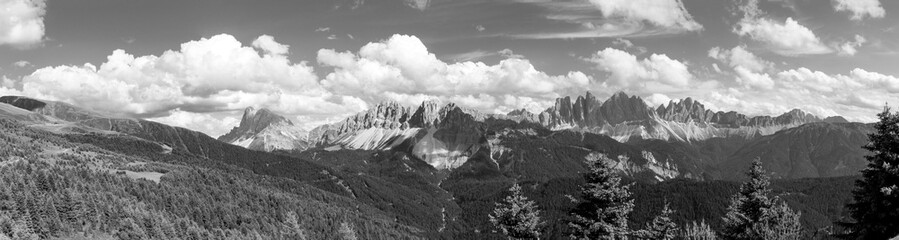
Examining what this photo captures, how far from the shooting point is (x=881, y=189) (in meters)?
29.2

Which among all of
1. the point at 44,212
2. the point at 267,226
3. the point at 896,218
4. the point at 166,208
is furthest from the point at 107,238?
the point at 896,218

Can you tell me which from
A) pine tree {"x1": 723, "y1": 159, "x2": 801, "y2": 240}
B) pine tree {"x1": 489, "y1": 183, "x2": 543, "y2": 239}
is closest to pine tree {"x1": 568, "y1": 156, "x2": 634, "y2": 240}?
pine tree {"x1": 489, "y1": 183, "x2": 543, "y2": 239}

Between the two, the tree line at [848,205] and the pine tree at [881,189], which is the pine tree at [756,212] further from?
the pine tree at [881,189]

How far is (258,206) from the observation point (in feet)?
650

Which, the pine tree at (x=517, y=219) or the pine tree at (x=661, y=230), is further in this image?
the pine tree at (x=517, y=219)

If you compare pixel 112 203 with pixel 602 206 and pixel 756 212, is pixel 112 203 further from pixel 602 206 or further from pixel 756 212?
pixel 756 212

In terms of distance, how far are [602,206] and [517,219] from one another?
6.84m

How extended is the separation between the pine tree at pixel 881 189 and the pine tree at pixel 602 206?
14961 millimetres

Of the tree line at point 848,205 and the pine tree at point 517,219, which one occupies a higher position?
the tree line at point 848,205

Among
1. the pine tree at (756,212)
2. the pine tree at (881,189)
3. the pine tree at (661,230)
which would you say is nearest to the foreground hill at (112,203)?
the pine tree at (661,230)

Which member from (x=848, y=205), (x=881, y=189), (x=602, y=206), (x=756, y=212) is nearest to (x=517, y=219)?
(x=602, y=206)

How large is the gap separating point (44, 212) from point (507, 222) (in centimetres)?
10042

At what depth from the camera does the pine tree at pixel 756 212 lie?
38281 millimetres

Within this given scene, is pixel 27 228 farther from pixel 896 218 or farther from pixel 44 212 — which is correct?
pixel 896 218
